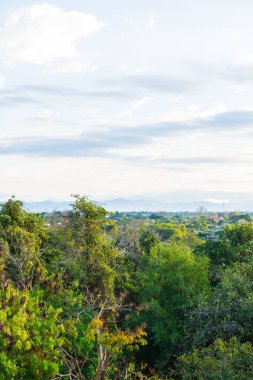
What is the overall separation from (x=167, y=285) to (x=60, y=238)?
22.9 ft

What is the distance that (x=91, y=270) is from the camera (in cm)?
2980

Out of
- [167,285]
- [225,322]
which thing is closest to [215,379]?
[225,322]

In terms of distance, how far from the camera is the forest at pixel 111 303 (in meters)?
19.1

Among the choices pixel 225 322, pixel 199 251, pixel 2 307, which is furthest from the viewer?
pixel 199 251

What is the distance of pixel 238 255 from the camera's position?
35656 millimetres

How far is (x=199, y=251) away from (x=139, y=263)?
4.92 metres

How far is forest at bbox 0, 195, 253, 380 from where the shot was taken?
Answer: 19.1 meters

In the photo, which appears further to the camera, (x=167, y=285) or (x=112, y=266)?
(x=112, y=266)

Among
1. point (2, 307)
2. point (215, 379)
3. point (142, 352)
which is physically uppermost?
point (2, 307)

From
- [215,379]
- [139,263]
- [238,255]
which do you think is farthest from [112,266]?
[215,379]

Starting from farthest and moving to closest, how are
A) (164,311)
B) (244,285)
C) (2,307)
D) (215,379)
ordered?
(164,311) → (244,285) → (2,307) → (215,379)

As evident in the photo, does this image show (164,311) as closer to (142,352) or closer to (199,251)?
(142,352)

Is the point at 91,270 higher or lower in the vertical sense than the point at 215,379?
higher

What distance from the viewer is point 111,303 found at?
90.9 ft
